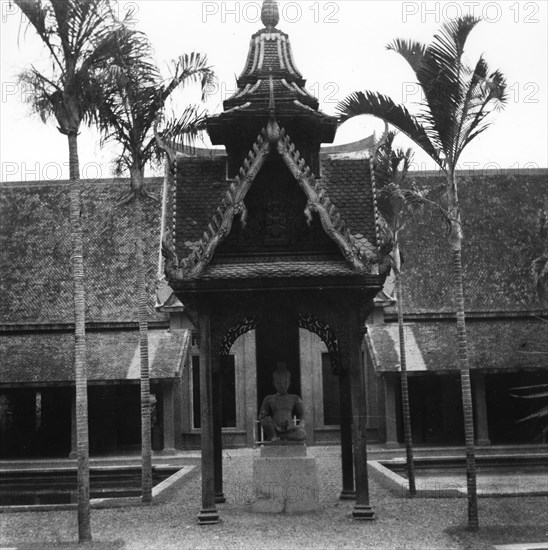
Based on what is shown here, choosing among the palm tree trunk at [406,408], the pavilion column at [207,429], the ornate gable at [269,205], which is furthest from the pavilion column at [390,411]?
the pavilion column at [207,429]

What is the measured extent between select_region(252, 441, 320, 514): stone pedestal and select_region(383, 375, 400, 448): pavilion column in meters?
15.0

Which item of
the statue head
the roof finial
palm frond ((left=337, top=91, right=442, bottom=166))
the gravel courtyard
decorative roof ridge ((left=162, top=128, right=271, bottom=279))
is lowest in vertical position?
the gravel courtyard

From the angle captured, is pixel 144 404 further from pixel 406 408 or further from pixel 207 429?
pixel 406 408

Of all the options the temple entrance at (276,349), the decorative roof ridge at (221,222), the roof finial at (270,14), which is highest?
the roof finial at (270,14)

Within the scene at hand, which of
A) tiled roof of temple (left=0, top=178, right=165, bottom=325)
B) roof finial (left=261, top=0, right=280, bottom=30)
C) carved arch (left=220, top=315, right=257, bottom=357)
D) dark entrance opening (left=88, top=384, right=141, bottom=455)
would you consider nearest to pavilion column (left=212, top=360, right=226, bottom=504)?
carved arch (left=220, top=315, right=257, bottom=357)

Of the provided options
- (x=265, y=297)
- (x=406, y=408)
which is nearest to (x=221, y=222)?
(x=265, y=297)

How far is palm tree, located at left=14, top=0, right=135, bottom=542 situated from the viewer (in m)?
13.7

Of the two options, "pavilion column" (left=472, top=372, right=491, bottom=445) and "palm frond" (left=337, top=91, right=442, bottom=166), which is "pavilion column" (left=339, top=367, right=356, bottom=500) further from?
"pavilion column" (left=472, top=372, right=491, bottom=445)

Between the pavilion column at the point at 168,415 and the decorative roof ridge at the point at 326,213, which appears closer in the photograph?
the decorative roof ridge at the point at 326,213

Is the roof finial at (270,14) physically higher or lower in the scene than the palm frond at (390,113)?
higher

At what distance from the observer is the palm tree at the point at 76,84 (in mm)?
13703

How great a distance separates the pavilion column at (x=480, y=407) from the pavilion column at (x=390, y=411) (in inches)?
106

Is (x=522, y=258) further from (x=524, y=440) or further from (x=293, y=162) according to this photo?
(x=293, y=162)

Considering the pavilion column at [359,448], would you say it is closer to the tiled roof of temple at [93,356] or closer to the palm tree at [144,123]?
the palm tree at [144,123]
